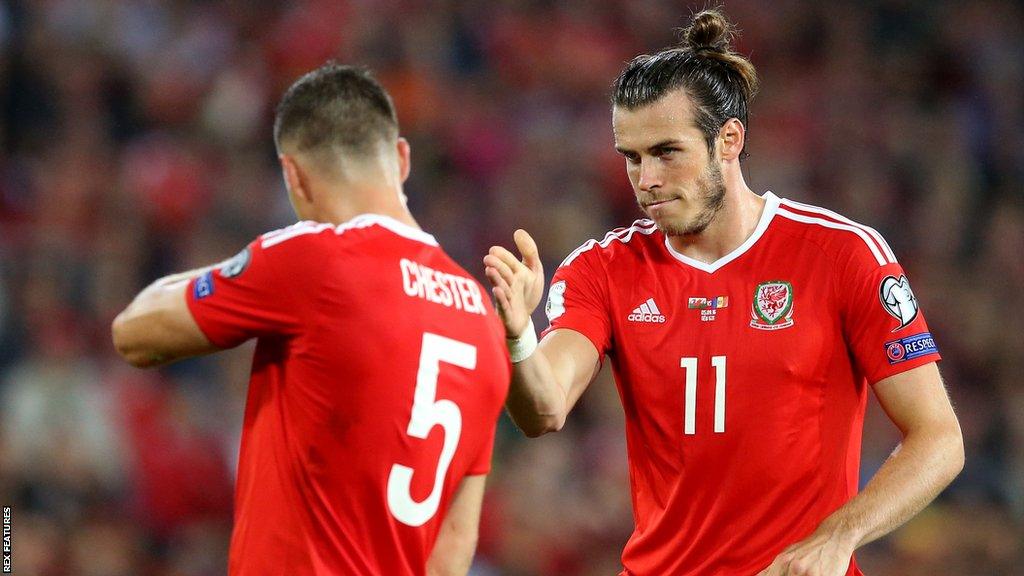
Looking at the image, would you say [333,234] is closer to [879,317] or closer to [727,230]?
[727,230]

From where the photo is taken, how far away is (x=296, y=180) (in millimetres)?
3254

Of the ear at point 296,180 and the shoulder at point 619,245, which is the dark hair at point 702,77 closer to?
the shoulder at point 619,245

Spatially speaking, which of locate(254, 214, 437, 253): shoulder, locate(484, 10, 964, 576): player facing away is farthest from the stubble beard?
locate(254, 214, 437, 253): shoulder

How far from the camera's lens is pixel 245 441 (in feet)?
10.4

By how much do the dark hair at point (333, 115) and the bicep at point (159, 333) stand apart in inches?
19.1

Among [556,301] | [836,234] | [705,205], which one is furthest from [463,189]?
[836,234]

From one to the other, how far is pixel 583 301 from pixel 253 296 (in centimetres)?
141

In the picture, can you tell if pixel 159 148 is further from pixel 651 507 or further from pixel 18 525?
pixel 651 507

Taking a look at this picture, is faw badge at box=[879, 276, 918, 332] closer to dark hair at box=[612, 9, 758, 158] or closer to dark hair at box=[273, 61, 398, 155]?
dark hair at box=[612, 9, 758, 158]

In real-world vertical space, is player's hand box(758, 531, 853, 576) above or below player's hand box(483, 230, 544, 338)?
below

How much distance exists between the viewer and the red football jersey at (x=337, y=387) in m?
3.04

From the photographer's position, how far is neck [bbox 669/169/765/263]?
4.17 m

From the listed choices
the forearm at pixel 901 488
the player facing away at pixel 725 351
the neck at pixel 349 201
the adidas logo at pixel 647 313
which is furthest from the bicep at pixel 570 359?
the neck at pixel 349 201

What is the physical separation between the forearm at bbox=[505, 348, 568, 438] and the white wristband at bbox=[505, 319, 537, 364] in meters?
0.02
